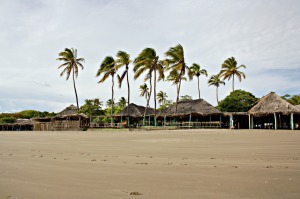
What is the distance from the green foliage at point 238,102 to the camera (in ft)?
113

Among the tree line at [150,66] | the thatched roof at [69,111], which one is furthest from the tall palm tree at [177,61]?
the thatched roof at [69,111]

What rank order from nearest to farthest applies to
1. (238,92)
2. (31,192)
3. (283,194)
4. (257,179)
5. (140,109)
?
1. (283,194)
2. (31,192)
3. (257,179)
4. (238,92)
5. (140,109)

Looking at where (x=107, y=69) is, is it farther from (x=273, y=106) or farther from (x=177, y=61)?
(x=273, y=106)

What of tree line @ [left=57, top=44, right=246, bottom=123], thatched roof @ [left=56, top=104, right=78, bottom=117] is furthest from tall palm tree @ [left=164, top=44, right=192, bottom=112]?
thatched roof @ [left=56, top=104, right=78, bottom=117]

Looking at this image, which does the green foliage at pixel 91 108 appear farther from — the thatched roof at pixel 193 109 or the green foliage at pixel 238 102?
the green foliage at pixel 238 102

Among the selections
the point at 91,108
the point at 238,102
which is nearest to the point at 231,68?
the point at 238,102

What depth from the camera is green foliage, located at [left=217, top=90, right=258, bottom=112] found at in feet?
113

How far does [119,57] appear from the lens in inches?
1371

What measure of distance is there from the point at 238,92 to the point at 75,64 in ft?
78.5

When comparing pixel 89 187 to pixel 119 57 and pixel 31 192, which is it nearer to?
pixel 31 192

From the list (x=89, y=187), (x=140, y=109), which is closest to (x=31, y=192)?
(x=89, y=187)

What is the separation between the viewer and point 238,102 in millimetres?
34938

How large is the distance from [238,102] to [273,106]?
30.4 ft

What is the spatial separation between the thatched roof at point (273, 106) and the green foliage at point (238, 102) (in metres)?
7.52
